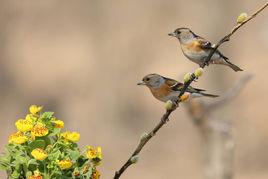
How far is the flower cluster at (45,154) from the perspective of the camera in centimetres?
272

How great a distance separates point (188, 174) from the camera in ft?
62.3

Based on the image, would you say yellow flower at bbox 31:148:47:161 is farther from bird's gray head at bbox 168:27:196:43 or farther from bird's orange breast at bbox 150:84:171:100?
bird's orange breast at bbox 150:84:171:100

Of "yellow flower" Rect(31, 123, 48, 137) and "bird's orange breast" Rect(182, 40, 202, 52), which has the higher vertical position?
"bird's orange breast" Rect(182, 40, 202, 52)

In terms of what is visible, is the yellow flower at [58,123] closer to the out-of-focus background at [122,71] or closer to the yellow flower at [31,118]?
the yellow flower at [31,118]

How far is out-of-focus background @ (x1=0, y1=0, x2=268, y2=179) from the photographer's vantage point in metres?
19.7

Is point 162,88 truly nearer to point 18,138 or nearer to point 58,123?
point 58,123

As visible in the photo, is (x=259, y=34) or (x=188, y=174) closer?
(x=188, y=174)

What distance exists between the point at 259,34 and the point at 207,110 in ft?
61.7

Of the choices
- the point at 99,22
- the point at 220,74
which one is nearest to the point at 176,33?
the point at 220,74

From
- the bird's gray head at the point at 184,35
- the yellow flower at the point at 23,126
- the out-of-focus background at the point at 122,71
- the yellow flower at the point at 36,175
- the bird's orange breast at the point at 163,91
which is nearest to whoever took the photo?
the yellow flower at the point at 36,175

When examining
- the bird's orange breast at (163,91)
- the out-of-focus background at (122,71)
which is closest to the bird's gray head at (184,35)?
the bird's orange breast at (163,91)

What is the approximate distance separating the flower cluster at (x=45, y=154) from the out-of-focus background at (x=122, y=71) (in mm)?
13089

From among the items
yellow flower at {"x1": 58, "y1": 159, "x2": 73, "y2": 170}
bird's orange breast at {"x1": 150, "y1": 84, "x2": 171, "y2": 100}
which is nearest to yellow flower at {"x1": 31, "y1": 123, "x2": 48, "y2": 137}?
yellow flower at {"x1": 58, "y1": 159, "x2": 73, "y2": 170}

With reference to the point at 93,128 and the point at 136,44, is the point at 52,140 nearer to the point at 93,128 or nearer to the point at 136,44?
the point at 93,128
